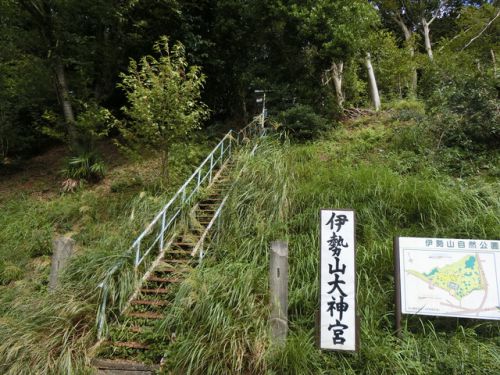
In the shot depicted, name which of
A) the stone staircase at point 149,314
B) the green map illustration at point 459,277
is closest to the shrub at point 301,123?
the stone staircase at point 149,314

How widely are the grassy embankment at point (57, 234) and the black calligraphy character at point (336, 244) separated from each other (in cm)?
304

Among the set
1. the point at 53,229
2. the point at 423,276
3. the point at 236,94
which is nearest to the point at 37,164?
the point at 53,229

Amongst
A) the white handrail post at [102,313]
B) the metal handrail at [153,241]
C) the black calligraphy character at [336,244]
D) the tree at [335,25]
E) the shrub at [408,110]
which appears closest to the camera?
the black calligraphy character at [336,244]

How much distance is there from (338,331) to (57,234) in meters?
6.80

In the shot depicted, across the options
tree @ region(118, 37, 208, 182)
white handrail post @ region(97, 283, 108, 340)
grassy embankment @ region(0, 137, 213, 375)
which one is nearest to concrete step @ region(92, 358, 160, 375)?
grassy embankment @ region(0, 137, 213, 375)

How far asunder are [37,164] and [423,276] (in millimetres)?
13334

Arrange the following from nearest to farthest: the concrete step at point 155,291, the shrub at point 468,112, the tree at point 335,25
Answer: the concrete step at point 155,291 → the shrub at point 468,112 → the tree at point 335,25

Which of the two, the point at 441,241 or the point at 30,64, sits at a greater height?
the point at 30,64

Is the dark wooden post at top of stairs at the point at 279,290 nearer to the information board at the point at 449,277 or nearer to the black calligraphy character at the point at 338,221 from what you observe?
the black calligraphy character at the point at 338,221

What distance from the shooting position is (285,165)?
8312 millimetres

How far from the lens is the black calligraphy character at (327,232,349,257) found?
4.51 meters

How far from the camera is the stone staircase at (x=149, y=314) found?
4625 mm

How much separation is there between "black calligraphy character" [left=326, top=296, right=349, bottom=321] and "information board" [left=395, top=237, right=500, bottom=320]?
2.23ft

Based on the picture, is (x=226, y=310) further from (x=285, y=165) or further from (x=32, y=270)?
(x=32, y=270)
